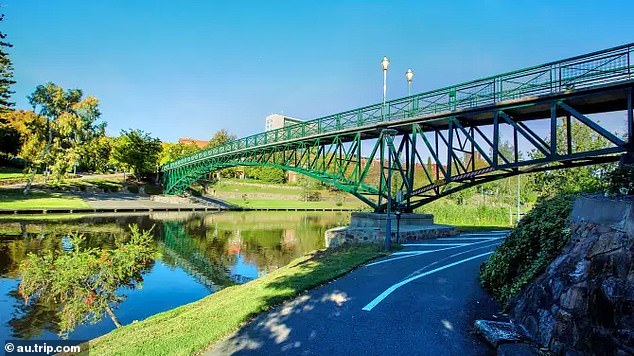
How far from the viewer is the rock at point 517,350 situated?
15.7 feet

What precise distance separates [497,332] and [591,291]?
1458 mm

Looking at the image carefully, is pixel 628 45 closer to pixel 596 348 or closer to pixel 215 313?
pixel 596 348

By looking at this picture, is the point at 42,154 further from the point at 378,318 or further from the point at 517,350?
the point at 517,350

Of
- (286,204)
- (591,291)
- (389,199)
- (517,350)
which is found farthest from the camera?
(286,204)

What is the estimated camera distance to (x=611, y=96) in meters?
13.9

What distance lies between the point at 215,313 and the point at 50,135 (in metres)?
49.7

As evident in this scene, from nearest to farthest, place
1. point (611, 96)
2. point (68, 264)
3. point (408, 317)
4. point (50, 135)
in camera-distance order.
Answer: point (408, 317) → point (68, 264) → point (611, 96) → point (50, 135)

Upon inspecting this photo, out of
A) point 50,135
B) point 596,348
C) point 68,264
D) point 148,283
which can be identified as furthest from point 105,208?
point 596,348

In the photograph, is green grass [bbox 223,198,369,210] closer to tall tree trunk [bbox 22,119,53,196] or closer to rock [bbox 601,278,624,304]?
tall tree trunk [bbox 22,119,53,196]

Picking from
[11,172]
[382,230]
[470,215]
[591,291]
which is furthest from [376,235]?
[11,172]

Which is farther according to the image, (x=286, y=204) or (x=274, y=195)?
(x=274, y=195)

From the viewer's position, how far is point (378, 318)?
661 cm

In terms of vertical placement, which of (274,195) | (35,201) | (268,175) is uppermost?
(268,175)

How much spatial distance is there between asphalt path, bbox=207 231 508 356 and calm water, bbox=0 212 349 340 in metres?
5.83
